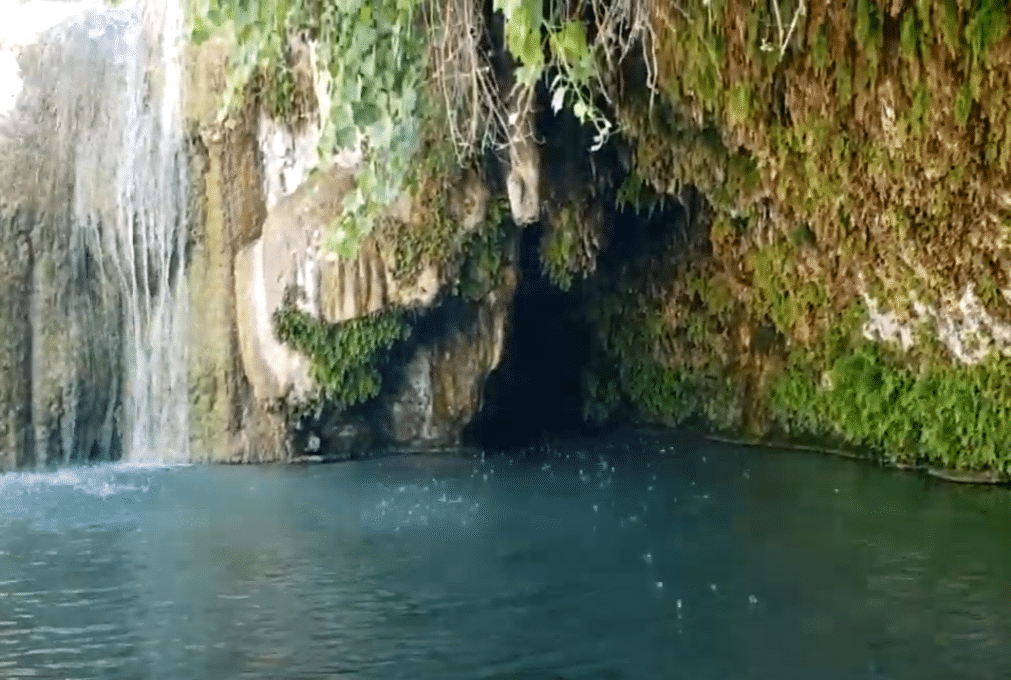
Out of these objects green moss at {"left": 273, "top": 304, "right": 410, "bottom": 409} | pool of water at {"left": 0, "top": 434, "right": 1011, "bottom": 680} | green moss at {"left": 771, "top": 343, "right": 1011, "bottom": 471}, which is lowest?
pool of water at {"left": 0, "top": 434, "right": 1011, "bottom": 680}

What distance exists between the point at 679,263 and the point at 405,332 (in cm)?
422

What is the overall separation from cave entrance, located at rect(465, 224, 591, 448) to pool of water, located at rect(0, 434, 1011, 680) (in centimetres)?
359

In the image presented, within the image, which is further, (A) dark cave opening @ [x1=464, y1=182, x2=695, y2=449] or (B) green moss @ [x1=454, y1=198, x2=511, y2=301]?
(A) dark cave opening @ [x1=464, y1=182, x2=695, y2=449]

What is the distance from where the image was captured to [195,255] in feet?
55.2

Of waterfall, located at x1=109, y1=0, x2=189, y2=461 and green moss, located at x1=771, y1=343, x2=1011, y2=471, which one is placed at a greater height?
waterfall, located at x1=109, y1=0, x2=189, y2=461

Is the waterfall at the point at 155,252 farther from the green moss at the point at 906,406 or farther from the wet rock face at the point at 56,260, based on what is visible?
the green moss at the point at 906,406

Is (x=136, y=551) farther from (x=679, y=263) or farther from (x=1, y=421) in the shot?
(x=679, y=263)

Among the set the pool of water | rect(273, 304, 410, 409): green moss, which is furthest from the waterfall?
the pool of water

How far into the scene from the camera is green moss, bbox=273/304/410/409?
52.6 ft

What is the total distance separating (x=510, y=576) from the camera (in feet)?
33.7

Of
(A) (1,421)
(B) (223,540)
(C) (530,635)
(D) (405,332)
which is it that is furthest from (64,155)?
(C) (530,635)

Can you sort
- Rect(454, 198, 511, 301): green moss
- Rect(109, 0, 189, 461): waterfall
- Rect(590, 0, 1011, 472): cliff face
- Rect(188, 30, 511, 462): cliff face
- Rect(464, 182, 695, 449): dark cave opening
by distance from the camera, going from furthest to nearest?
Rect(464, 182, 695, 449): dark cave opening < Rect(109, 0, 189, 461): waterfall < Rect(454, 198, 511, 301): green moss < Rect(188, 30, 511, 462): cliff face < Rect(590, 0, 1011, 472): cliff face

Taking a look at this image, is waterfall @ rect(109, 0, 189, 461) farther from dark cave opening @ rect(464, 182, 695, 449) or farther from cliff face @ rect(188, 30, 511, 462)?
dark cave opening @ rect(464, 182, 695, 449)

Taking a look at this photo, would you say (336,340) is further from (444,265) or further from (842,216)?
(842,216)
